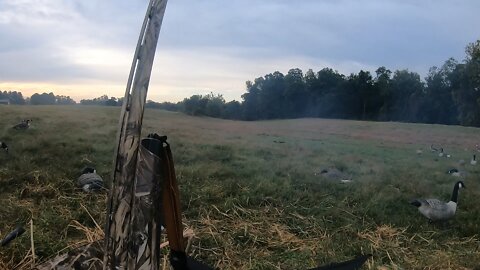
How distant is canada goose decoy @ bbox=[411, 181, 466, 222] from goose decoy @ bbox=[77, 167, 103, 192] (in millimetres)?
2184

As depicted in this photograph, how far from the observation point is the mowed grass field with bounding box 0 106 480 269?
293 centimetres

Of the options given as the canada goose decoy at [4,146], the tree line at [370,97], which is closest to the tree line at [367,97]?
the tree line at [370,97]

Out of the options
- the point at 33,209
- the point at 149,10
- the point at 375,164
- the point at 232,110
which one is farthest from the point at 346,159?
the point at 149,10

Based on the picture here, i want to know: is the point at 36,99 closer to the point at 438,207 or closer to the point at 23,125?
the point at 23,125

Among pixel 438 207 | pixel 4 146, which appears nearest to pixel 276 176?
pixel 438 207

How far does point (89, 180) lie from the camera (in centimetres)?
306

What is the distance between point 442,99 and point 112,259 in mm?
2817

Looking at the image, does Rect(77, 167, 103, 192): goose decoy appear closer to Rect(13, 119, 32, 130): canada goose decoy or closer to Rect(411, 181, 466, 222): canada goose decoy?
Rect(13, 119, 32, 130): canada goose decoy

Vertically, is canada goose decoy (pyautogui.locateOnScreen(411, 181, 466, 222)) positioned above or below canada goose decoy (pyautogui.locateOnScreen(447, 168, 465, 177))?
below

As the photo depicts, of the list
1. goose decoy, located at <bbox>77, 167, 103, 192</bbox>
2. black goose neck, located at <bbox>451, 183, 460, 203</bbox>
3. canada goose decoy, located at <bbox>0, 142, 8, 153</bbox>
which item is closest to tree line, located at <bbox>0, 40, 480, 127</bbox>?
canada goose decoy, located at <bbox>0, 142, 8, 153</bbox>

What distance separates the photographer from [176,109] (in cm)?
299

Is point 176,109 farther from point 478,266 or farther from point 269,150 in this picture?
point 478,266

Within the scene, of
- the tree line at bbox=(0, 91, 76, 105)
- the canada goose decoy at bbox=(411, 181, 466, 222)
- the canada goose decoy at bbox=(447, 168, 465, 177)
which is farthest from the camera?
the canada goose decoy at bbox=(447, 168, 465, 177)

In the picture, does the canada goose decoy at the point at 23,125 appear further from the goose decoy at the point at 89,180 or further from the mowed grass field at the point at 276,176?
the goose decoy at the point at 89,180
